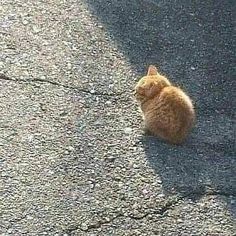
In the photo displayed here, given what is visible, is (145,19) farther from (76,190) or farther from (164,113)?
(76,190)

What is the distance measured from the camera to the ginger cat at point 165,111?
417 centimetres

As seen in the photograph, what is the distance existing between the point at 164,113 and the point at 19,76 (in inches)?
43.1

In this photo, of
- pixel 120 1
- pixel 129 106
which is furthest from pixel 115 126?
pixel 120 1

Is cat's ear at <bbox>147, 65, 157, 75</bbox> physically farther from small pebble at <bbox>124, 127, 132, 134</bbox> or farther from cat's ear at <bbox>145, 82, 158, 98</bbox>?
small pebble at <bbox>124, 127, 132, 134</bbox>

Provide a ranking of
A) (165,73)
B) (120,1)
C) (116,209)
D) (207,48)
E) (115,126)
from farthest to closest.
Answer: (120,1) → (207,48) → (165,73) → (115,126) → (116,209)

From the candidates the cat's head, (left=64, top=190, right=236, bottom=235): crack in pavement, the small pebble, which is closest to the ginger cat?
the cat's head

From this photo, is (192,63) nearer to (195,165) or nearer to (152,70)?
(152,70)

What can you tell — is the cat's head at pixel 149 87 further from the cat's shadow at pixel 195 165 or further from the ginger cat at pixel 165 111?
the cat's shadow at pixel 195 165

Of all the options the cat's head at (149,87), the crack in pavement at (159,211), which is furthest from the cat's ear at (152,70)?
the crack in pavement at (159,211)

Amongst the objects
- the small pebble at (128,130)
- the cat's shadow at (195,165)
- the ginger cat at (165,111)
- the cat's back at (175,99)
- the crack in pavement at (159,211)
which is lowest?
the crack in pavement at (159,211)

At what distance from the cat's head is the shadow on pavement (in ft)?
0.97

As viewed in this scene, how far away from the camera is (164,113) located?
13.8 feet

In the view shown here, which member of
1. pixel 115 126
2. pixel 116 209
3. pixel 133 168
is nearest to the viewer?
pixel 116 209

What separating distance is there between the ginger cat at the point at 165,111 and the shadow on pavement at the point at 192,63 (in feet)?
0.28
